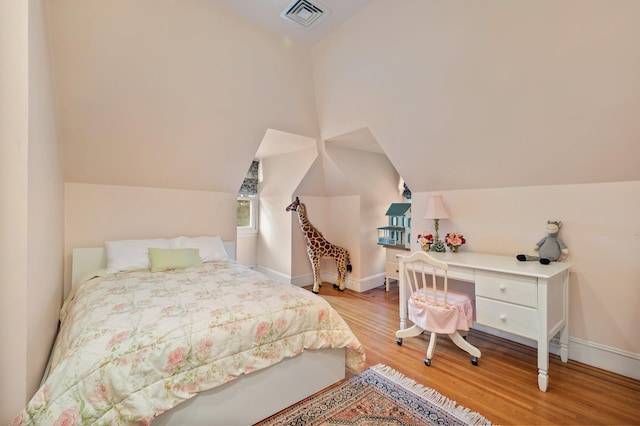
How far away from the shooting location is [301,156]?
4141mm

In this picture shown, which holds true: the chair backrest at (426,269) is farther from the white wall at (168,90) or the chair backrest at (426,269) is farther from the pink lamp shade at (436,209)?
the white wall at (168,90)

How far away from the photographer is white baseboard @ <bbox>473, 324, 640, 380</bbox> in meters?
2.09

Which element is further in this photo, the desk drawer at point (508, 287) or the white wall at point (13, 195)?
the desk drawer at point (508, 287)

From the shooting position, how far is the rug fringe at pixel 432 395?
65.5 inches

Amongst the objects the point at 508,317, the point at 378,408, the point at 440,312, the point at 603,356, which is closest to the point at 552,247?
the point at 508,317

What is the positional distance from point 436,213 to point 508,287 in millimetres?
1062

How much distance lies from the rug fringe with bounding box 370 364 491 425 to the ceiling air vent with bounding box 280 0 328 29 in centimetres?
290

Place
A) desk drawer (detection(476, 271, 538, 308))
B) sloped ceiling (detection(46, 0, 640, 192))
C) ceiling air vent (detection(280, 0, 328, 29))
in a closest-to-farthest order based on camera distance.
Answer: sloped ceiling (detection(46, 0, 640, 192)) < desk drawer (detection(476, 271, 538, 308)) < ceiling air vent (detection(280, 0, 328, 29))

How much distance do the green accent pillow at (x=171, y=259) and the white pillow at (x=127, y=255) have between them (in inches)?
3.3

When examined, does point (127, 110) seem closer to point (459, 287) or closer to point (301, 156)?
point (301, 156)

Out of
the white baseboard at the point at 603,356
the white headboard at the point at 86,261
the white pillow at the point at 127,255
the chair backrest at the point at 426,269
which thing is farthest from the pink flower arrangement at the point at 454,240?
the white headboard at the point at 86,261

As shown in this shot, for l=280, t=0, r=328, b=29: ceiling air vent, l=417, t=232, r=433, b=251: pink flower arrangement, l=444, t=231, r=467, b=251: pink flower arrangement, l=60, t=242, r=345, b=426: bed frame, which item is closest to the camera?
l=60, t=242, r=345, b=426: bed frame

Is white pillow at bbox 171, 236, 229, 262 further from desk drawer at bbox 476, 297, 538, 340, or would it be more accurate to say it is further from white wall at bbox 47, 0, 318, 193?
desk drawer at bbox 476, 297, 538, 340

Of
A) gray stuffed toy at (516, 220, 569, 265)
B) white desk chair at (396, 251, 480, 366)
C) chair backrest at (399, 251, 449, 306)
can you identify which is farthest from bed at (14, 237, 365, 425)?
gray stuffed toy at (516, 220, 569, 265)
